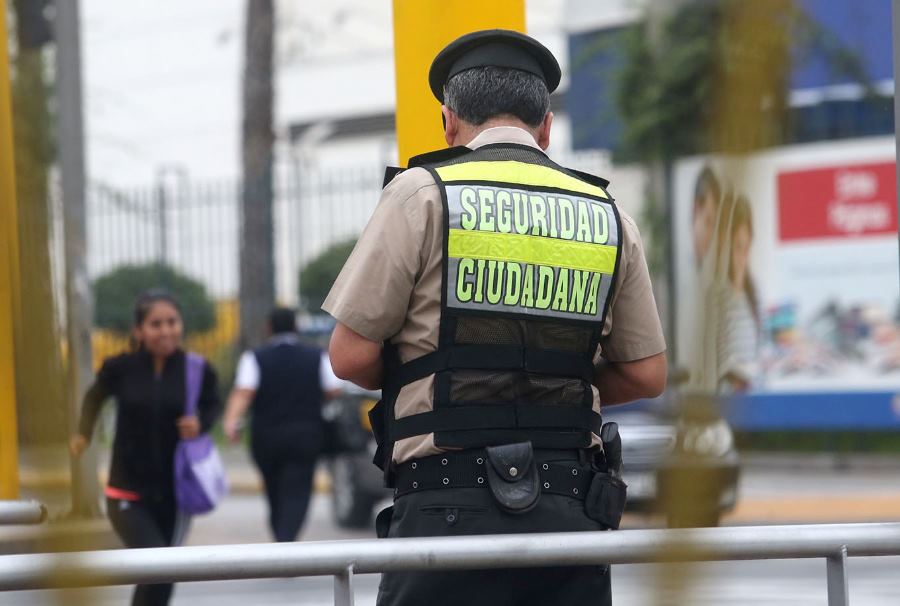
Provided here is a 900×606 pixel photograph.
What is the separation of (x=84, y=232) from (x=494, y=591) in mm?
1307

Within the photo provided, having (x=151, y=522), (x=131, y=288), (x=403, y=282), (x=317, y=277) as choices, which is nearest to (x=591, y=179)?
(x=403, y=282)

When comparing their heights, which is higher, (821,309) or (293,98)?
(293,98)

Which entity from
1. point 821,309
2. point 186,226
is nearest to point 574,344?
point 821,309

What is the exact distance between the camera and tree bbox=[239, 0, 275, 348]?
674 inches

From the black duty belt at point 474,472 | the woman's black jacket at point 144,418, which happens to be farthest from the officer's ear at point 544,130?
the woman's black jacket at point 144,418

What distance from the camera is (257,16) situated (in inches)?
708

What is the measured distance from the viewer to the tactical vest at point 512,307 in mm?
2221

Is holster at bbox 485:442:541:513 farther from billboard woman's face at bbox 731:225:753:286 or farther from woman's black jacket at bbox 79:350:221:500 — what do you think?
woman's black jacket at bbox 79:350:221:500

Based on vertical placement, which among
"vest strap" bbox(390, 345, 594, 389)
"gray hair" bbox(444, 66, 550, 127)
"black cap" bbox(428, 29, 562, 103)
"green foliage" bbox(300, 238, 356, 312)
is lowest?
"vest strap" bbox(390, 345, 594, 389)

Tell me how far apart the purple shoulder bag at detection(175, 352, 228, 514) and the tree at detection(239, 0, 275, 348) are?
11.3m

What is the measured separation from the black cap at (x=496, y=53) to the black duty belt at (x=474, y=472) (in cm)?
65

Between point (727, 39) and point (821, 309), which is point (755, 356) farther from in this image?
point (821, 309)

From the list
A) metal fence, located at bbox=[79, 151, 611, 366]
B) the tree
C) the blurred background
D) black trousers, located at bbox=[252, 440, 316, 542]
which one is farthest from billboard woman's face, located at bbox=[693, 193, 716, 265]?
the tree

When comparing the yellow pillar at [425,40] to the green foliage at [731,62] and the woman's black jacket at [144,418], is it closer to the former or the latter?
the green foliage at [731,62]
